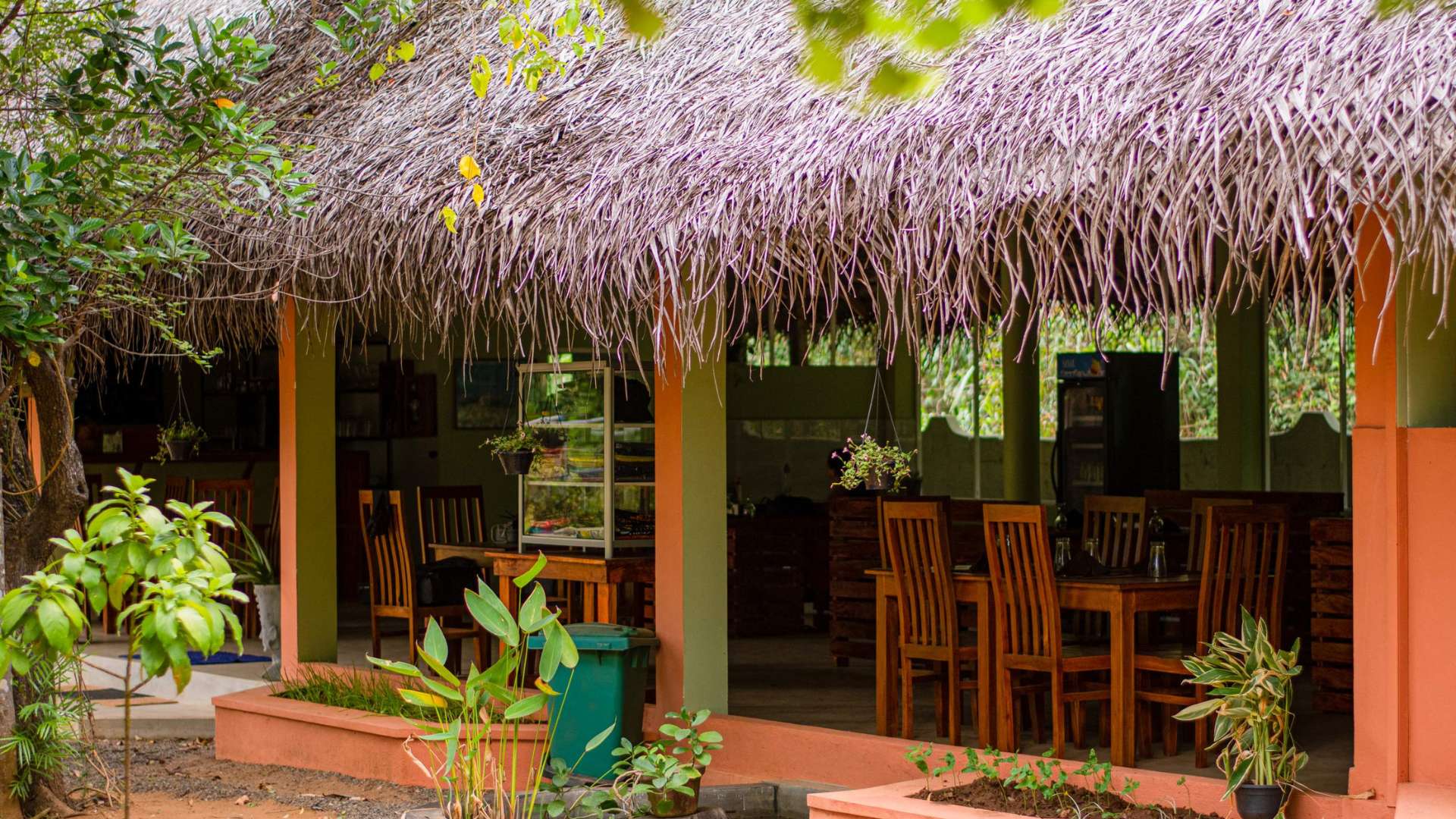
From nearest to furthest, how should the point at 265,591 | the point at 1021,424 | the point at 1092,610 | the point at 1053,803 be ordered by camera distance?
the point at 1053,803, the point at 1092,610, the point at 265,591, the point at 1021,424

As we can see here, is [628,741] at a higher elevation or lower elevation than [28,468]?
lower

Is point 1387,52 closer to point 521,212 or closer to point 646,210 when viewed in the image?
point 646,210

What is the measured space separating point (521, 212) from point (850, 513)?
11.3 ft

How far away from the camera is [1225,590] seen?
20.0ft

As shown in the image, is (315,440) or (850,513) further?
(850,513)

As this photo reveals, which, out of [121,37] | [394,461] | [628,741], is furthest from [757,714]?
[394,461]

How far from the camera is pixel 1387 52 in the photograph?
4.00 m

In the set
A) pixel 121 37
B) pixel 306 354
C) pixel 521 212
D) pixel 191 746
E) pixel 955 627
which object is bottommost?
pixel 191 746

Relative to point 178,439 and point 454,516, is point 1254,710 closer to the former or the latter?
point 454,516

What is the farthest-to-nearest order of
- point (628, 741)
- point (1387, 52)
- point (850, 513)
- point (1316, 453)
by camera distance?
point (1316, 453)
point (850, 513)
point (628, 741)
point (1387, 52)

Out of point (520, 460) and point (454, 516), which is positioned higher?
point (520, 460)

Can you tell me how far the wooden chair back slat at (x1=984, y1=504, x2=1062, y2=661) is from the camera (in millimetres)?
5750

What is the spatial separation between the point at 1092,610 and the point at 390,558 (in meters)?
3.77

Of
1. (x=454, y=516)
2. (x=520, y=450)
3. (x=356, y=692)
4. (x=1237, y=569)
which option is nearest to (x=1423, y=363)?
(x=1237, y=569)
